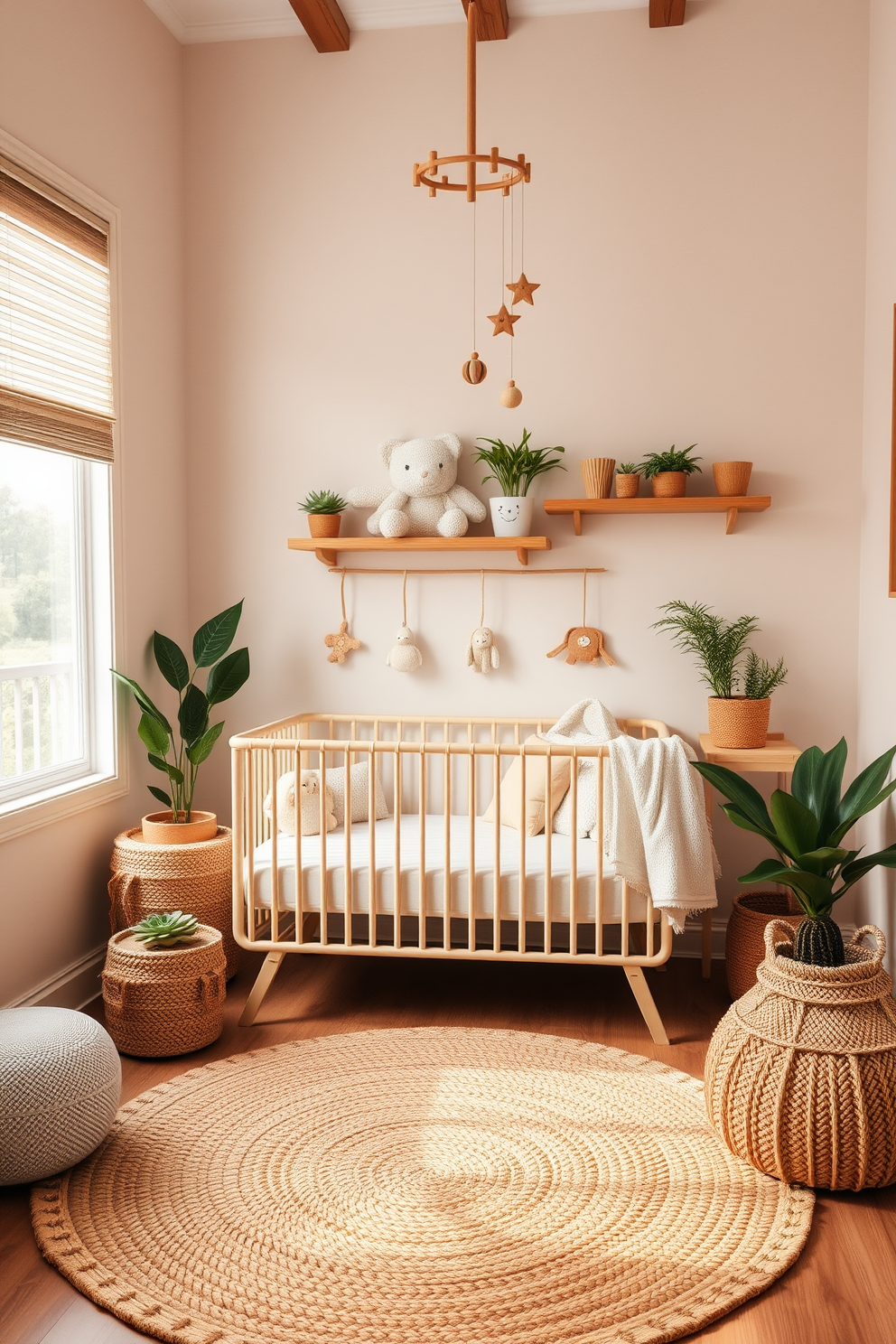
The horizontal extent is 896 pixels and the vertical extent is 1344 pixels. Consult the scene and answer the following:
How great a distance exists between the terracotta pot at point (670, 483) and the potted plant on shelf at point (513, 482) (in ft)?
1.11

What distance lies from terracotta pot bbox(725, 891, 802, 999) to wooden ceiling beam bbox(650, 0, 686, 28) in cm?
256

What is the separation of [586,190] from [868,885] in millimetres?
2220

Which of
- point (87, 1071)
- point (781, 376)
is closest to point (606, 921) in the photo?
point (87, 1071)

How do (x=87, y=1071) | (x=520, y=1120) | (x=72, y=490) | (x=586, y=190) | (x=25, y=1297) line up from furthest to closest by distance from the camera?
(x=586, y=190), (x=72, y=490), (x=520, y=1120), (x=87, y=1071), (x=25, y=1297)

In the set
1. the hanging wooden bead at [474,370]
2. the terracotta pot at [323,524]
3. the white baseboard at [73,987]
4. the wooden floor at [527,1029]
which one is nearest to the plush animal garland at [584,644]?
the terracotta pot at [323,524]

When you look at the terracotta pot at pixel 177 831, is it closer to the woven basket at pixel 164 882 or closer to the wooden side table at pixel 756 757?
the woven basket at pixel 164 882

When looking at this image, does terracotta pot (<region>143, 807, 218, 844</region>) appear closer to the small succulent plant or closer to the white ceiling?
the small succulent plant

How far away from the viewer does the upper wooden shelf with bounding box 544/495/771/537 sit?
3033 mm

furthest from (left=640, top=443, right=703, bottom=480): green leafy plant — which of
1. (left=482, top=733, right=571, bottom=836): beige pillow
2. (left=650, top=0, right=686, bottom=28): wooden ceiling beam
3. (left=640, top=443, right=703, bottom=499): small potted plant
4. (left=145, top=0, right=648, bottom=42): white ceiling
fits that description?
(left=145, top=0, right=648, bottom=42): white ceiling

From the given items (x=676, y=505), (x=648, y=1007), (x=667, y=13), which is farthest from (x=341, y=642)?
(x=667, y=13)

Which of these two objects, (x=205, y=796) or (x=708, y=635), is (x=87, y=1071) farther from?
(x=708, y=635)

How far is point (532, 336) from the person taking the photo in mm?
3273

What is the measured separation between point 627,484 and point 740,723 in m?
0.77

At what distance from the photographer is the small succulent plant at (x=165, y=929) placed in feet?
8.44
